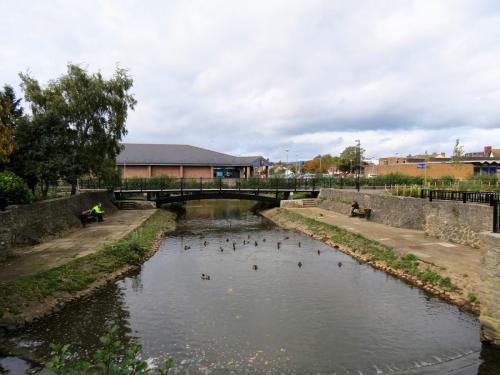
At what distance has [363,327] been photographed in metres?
12.7

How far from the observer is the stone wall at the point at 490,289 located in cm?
1102

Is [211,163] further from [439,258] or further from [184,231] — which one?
[439,258]

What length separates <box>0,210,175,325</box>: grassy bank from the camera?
13.0 m

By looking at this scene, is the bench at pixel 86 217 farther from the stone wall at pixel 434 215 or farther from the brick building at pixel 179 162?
the brick building at pixel 179 162

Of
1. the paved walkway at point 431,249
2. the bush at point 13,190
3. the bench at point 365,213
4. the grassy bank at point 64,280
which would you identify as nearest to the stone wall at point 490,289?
the paved walkway at point 431,249

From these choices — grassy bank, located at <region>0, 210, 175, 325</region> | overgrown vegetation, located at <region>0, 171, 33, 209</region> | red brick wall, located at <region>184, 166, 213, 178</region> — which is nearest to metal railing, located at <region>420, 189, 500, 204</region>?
grassy bank, located at <region>0, 210, 175, 325</region>

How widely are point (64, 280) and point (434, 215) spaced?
2131 centimetres

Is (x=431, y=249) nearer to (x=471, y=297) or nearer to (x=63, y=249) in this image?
(x=471, y=297)

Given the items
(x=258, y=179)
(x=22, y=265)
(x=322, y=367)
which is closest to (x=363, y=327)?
(x=322, y=367)

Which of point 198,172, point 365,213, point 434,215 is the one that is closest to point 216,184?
point 198,172

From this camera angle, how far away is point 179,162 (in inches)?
2477

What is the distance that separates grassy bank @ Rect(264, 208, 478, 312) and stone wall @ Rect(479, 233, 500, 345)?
271cm

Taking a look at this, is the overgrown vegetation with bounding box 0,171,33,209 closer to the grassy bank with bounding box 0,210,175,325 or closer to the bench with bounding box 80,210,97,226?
the grassy bank with bounding box 0,210,175,325

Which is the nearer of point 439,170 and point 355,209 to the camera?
point 355,209
